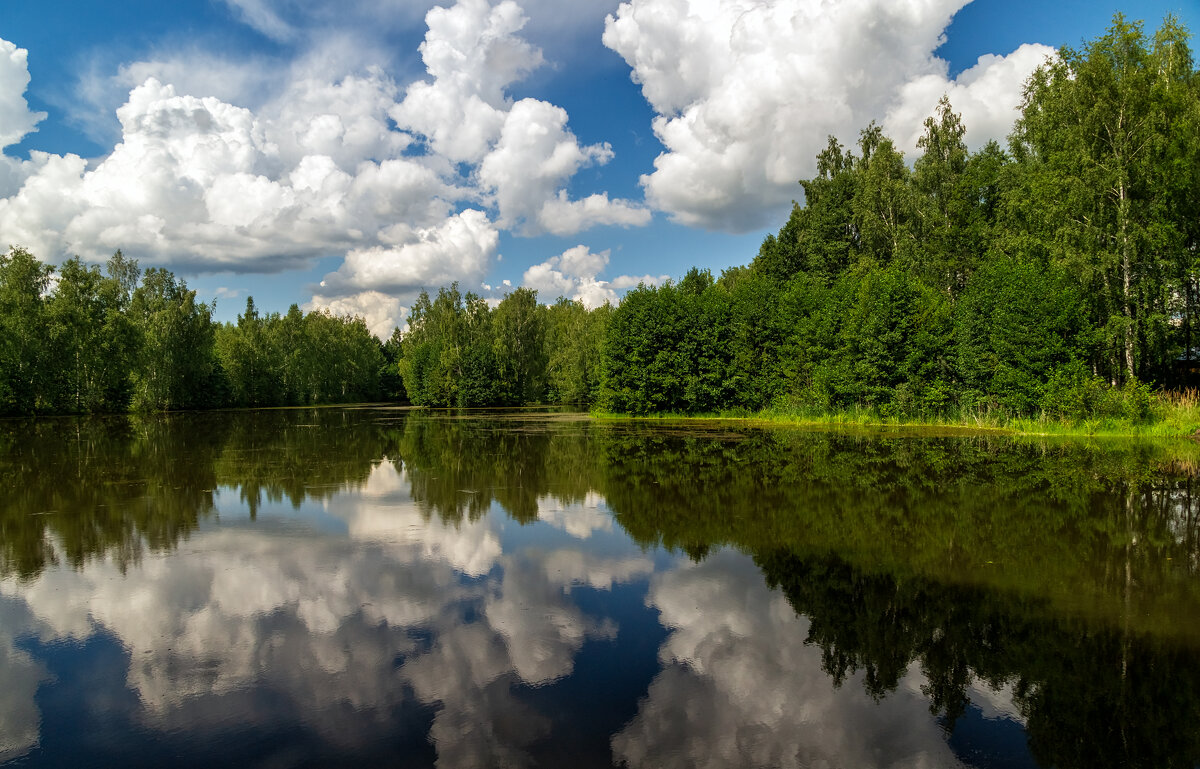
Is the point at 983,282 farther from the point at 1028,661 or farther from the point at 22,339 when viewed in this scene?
the point at 22,339

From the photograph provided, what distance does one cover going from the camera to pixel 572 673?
582 cm

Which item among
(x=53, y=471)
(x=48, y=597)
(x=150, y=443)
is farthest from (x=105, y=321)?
(x=48, y=597)

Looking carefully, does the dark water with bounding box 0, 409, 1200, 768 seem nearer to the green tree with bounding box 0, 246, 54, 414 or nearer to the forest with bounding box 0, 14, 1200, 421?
the forest with bounding box 0, 14, 1200, 421

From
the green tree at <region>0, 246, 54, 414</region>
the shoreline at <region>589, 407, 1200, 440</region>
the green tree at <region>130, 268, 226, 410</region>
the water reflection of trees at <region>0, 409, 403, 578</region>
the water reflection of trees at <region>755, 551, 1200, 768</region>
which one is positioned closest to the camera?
the water reflection of trees at <region>755, 551, 1200, 768</region>

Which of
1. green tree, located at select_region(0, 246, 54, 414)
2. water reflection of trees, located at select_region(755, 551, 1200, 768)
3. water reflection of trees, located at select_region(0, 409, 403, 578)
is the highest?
green tree, located at select_region(0, 246, 54, 414)

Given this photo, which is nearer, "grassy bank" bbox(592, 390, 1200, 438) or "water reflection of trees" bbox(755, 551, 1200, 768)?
"water reflection of trees" bbox(755, 551, 1200, 768)

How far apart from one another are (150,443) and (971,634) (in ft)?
109

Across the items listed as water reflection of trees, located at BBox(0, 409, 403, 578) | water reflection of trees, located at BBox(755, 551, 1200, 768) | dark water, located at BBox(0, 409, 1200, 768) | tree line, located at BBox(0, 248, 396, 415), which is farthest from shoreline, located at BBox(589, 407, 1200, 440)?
tree line, located at BBox(0, 248, 396, 415)

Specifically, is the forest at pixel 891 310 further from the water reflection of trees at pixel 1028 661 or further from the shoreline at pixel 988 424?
the water reflection of trees at pixel 1028 661

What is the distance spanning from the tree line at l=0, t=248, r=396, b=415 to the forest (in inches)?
8.9

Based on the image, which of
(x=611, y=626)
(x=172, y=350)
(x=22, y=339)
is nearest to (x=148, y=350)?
(x=172, y=350)

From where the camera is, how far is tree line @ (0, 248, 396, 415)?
5003cm

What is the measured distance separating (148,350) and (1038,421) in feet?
239

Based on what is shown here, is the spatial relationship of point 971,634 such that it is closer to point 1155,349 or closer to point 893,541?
point 893,541
